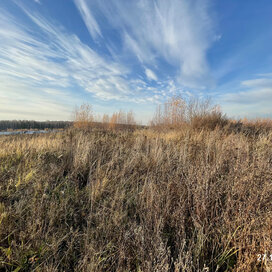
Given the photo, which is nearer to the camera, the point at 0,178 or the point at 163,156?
the point at 0,178

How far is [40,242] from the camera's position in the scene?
1385 mm

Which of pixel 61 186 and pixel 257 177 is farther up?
pixel 257 177

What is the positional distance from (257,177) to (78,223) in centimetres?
236

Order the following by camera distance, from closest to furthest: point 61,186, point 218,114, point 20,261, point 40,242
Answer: point 20,261
point 40,242
point 61,186
point 218,114

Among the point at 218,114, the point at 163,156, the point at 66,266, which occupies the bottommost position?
the point at 66,266

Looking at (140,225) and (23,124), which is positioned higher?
(23,124)

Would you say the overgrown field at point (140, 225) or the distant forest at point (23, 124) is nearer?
the overgrown field at point (140, 225)

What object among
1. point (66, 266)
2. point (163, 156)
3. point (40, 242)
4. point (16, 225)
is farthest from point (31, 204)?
point (163, 156)

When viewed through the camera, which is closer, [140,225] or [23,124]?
[140,225]

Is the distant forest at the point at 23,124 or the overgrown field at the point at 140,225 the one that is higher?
the distant forest at the point at 23,124

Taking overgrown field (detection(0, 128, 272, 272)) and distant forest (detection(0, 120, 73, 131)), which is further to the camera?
distant forest (detection(0, 120, 73, 131))

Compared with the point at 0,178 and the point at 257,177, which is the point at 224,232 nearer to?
the point at 257,177

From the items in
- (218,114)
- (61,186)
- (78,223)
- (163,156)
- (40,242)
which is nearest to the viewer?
(40,242)

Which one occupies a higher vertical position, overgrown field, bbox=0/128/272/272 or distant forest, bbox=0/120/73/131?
distant forest, bbox=0/120/73/131
